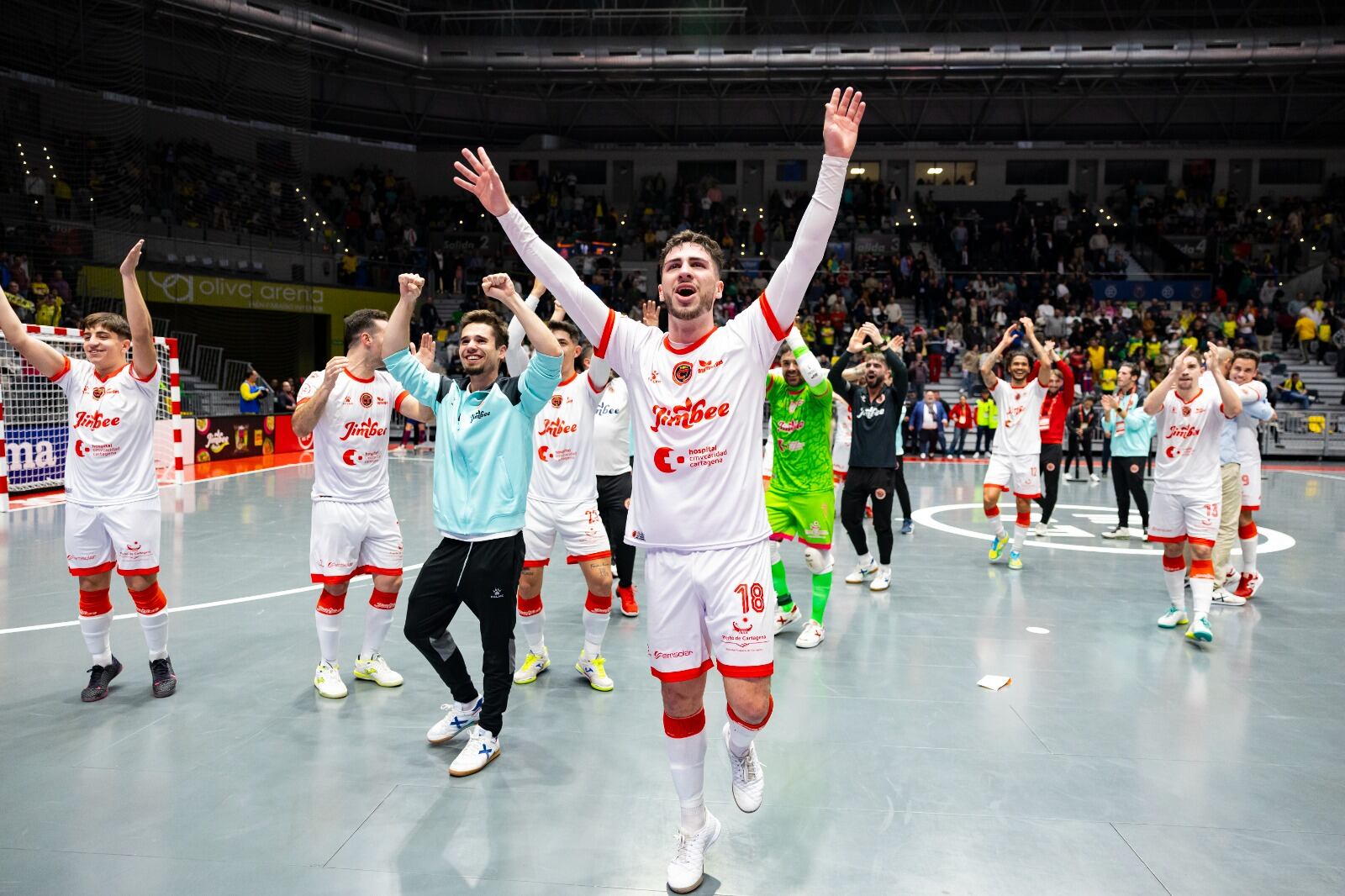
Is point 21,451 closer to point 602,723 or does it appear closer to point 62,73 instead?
point 602,723

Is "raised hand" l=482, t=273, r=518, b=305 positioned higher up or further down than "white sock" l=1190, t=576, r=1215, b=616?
higher up

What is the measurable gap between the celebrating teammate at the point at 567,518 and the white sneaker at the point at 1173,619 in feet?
15.7

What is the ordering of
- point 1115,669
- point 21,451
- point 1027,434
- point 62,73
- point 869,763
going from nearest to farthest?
1. point 869,763
2. point 1115,669
3. point 1027,434
4. point 21,451
5. point 62,73

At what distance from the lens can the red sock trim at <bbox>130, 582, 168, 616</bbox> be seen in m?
5.43

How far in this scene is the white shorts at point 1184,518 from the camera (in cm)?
676

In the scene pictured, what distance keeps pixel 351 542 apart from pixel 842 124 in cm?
396

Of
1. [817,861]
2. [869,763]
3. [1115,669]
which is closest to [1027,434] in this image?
[1115,669]

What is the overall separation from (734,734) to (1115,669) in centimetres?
385

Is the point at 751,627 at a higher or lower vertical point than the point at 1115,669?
higher

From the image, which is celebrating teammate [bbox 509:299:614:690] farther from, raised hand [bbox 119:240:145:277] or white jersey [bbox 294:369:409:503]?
raised hand [bbox 119:240:145:277]

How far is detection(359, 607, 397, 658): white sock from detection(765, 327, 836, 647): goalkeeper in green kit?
2859mm

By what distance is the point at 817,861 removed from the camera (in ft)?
11.8

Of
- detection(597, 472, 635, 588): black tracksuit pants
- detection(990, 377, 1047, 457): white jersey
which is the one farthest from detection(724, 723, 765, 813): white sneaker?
detection(990, 377, 1047, 457): white jersey

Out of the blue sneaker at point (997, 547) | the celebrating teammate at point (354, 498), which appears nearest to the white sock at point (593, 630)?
the celebrating teammate at point (354, 498)
